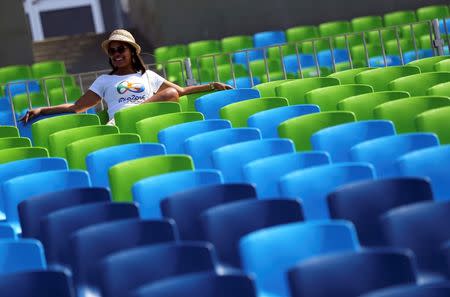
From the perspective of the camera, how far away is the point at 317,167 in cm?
552

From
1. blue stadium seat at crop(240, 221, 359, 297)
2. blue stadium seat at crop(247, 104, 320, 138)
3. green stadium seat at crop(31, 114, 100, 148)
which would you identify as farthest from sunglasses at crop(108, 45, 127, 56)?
blue stadium seat at crop(240, 221, 359, 297)

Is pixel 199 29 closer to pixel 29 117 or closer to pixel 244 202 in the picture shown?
pixel 29 117

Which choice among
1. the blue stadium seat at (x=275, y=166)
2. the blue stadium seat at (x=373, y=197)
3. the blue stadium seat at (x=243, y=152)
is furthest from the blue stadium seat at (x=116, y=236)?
the blue stadium seat at (x=243, y=152)

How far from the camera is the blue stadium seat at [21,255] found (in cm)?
505

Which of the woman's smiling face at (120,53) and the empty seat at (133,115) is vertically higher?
the woman's smiling face at (120,53)

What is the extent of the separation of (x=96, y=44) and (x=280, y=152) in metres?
11.0

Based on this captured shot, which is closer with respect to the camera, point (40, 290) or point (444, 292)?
point (444, 292)

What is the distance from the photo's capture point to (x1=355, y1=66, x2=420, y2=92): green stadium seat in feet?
30.6

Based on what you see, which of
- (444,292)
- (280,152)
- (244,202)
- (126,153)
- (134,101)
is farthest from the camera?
(134,101)

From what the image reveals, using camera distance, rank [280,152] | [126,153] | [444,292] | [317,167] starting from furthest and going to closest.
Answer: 1. [126,153]
2. [280,152]
3. [317,167]
4. [444,292]

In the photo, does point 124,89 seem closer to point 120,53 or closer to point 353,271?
point 120,53

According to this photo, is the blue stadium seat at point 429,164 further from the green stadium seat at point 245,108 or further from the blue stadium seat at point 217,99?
Result: the blue stadium seat at point 217,99

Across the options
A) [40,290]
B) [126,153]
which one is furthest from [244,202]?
[126,153]

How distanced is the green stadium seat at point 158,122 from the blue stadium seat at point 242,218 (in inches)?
121
